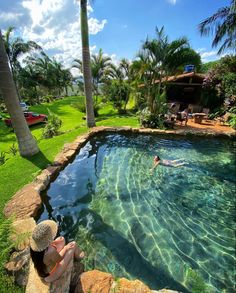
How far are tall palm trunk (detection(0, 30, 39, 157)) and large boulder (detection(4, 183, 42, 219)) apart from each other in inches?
103

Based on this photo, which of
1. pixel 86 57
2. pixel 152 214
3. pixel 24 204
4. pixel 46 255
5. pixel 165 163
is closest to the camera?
pixel 46 255

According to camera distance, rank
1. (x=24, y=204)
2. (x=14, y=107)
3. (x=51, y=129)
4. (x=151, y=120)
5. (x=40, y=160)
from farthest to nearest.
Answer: (x=151, y=120) → (x=51, y=129) → (x=40, y=160) → (x=14, y=107) → (x=24, y=204)

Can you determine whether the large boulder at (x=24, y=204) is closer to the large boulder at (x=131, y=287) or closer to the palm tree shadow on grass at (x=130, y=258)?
the palm tree shadow on grass at (x=130, y=258)

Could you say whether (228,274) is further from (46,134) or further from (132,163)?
(46,134)

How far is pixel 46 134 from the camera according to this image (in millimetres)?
11742

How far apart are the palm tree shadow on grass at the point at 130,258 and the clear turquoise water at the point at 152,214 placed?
17 mm

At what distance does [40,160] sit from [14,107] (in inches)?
82.5

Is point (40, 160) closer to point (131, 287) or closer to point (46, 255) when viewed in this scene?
point (46, 255)

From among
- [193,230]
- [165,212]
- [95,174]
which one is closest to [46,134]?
[95,174]

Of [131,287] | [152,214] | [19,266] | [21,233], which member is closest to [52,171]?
[21,233]

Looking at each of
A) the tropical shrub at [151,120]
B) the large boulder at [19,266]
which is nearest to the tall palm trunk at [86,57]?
the tropical shrub at [151,120]

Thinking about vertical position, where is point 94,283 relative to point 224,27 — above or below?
below

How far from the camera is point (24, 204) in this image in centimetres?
490

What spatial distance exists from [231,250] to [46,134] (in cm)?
1044
